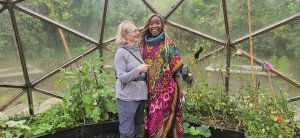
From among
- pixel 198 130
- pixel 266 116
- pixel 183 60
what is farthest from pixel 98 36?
Result: pixel 266 116

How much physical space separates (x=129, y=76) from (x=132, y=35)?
0.44 metres

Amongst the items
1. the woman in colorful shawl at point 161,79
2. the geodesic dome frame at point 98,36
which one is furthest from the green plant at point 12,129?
the woman in colorful shawl at point 161,79

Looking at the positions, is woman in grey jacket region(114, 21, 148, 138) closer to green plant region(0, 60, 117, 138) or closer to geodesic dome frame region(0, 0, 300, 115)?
green plant region(0, 60, 117, 138)

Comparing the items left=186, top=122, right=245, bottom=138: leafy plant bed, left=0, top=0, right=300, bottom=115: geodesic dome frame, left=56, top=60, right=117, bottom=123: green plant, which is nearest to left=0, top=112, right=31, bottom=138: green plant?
left=56, top=60, right=117, bottom=123: green plant

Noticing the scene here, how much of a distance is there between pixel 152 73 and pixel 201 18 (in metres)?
3.05

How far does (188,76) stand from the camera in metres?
3.88

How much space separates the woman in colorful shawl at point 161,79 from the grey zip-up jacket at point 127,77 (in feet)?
0.36

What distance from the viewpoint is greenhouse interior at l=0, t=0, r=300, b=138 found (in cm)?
441

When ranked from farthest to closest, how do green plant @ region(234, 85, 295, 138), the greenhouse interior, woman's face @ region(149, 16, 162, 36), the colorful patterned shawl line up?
the greenhouse interior
green plant @ region(234, 85, 295, 138)
the colorful patterned shawl
woman's face @ region(149, 16, 162, 36)

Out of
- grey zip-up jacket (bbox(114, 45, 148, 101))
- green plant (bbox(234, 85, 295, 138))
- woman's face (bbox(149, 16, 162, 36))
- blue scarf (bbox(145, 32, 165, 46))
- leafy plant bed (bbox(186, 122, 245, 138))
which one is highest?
woman's face (bbox(149, 16, 162, 36))

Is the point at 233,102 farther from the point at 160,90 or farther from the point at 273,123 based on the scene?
the point at 160,90

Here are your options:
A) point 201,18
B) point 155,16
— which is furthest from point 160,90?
point 201,18

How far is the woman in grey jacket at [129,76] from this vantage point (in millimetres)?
3379

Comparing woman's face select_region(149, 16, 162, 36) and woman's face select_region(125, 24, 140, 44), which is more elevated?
woman's face select_region(149, 16, 162, 36)
